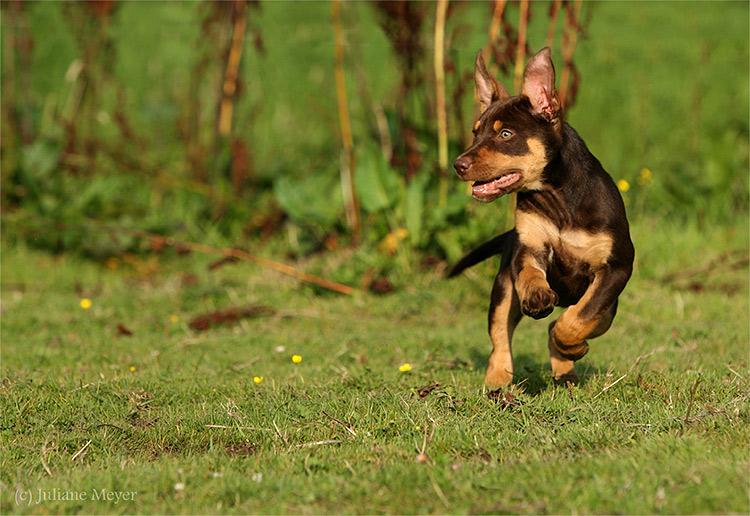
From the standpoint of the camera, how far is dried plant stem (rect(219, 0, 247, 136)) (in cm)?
968

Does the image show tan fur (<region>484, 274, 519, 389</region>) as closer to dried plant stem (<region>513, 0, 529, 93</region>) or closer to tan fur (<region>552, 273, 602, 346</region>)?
tan fur (<region>552, 273, 602, 346</region>)

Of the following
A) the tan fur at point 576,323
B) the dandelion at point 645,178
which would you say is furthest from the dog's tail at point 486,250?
the dandelion at point 645,178

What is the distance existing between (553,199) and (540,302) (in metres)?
0.55

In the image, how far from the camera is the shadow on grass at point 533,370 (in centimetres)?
564

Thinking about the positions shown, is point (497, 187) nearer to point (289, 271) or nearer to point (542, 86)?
point (542, 86)

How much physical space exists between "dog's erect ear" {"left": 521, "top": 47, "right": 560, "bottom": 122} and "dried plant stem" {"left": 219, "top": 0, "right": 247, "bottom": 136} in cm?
487

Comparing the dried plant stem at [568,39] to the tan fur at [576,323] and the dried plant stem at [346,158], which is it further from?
the tan fur at [576,323]

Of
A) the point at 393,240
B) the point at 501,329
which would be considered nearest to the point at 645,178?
the point at 393,240

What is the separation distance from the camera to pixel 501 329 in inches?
218

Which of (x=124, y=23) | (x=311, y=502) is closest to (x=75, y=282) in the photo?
(x=311, y=502)

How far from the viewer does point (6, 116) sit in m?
10.7

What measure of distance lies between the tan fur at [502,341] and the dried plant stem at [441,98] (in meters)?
3.20

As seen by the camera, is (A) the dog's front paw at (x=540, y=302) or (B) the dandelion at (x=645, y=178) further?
(B) the dandelion at (x=645, y=178)

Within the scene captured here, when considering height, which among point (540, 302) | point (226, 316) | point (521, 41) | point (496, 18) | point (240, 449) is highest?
point (496, 18)
